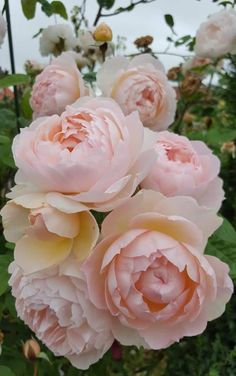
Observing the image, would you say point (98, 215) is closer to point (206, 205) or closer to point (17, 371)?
point (206, 205)

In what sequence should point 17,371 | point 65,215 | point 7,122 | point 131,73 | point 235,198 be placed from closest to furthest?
point 65,215 < point 131,73 < point 17,371 < point 7,122 < point 235,198

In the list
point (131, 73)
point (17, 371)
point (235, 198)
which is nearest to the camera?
point (131, 73)

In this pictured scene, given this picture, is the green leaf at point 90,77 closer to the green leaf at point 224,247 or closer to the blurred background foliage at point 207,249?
the blurred background foliage at point 207,249

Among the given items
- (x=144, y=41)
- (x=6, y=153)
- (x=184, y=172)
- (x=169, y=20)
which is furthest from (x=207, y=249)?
(x=169, y=20)

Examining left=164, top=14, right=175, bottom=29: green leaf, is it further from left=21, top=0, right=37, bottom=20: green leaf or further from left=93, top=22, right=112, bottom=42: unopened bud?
left=93, top=22, right=112, bottom=42: unopened bud

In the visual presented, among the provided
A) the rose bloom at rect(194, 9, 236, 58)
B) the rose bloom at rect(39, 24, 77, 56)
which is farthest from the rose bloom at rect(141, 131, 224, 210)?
the rose bloom at rect(39, 24, 77, 56)

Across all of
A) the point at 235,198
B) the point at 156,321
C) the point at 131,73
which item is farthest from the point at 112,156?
the point at 235,198

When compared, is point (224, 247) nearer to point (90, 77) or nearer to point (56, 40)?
point (90, 77)
